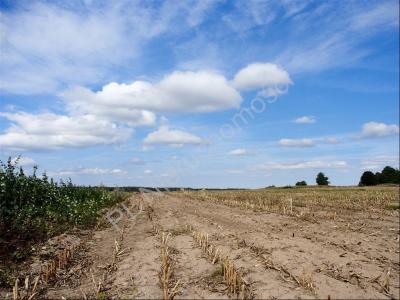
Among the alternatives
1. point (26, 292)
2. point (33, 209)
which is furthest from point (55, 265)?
point (33, 209)

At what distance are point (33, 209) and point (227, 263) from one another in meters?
11.0

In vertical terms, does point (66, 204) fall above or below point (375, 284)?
above

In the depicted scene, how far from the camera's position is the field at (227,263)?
7.63m

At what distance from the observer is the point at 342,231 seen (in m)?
13.0

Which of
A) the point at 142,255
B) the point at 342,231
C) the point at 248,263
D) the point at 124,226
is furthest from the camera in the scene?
the point at 124,226

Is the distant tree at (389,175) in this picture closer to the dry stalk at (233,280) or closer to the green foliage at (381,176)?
the green foliage at (381,176)

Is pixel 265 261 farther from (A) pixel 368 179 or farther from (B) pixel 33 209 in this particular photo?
(A) pixel 368 179

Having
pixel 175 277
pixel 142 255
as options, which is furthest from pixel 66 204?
pixel 175 277

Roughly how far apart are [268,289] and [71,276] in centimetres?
451

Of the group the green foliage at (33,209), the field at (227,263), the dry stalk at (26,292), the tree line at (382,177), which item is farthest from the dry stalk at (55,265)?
the tree line at (382,177)

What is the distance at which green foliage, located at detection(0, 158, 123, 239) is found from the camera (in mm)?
14008

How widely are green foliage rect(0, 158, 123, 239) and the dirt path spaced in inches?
79.6

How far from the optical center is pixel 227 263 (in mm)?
8469

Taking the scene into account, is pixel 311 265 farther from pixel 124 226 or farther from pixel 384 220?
pixel 124 226
